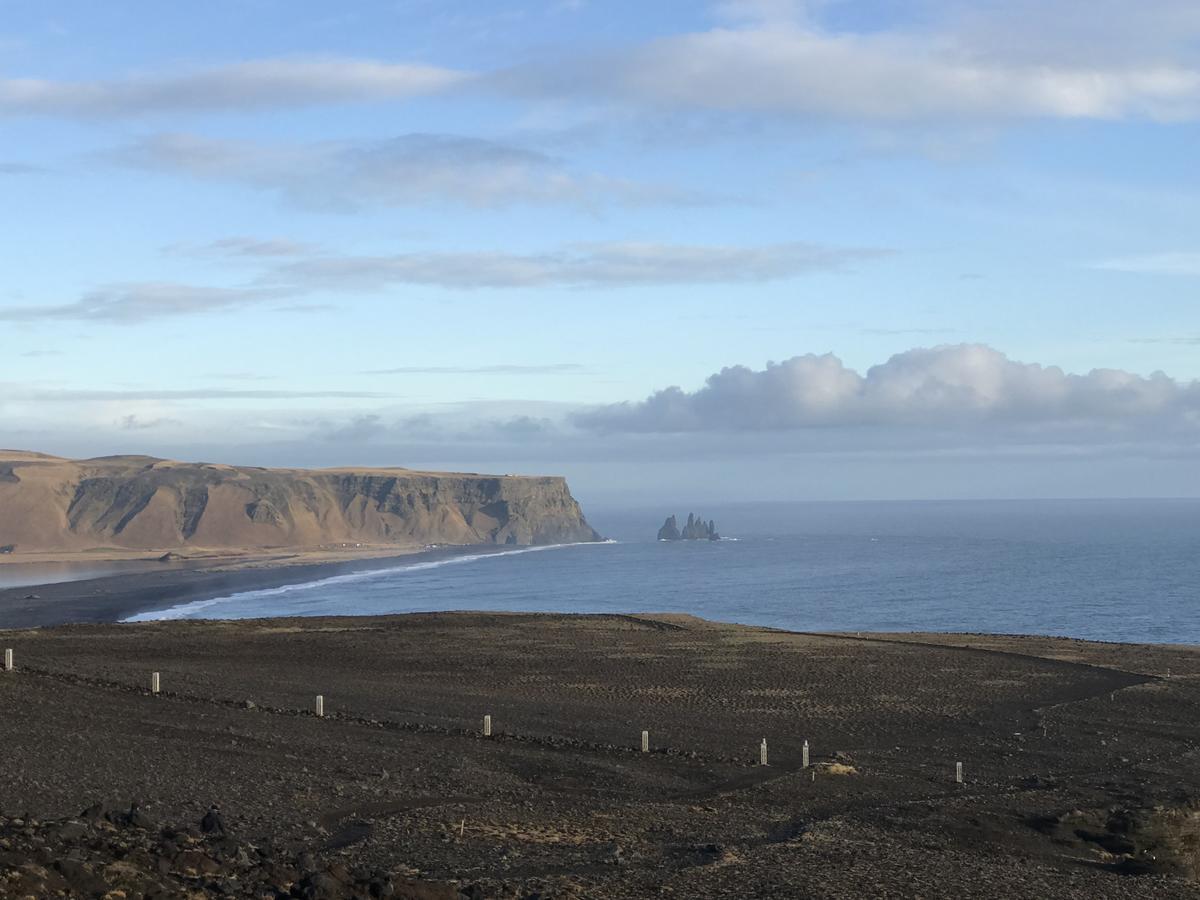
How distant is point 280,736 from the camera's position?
31.5 m

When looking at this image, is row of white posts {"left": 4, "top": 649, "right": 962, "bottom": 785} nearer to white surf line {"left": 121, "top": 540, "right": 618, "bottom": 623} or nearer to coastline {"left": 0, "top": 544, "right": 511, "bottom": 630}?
coastline {"left": 0, "top": 544, "right": 511, "bottom": 630}

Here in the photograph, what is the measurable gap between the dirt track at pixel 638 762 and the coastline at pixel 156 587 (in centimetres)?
3265

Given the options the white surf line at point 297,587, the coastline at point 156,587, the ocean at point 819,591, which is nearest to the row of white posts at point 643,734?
the coastline at point 156,587

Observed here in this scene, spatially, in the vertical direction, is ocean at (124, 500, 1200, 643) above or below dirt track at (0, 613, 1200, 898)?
below

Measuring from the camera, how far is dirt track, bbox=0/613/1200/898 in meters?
21.6

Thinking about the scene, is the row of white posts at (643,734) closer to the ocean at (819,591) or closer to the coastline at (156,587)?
the coastline at (156,587)

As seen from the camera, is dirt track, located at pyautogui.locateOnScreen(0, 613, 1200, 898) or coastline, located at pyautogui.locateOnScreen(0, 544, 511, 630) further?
coastline, located at pyautogui.locateOnScreen(0, 544, 511, 630)

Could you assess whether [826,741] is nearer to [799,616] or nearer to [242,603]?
[799,616]

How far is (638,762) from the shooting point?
31141 millimetres

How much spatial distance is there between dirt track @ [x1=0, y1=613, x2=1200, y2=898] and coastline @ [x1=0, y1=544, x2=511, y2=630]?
107 feet

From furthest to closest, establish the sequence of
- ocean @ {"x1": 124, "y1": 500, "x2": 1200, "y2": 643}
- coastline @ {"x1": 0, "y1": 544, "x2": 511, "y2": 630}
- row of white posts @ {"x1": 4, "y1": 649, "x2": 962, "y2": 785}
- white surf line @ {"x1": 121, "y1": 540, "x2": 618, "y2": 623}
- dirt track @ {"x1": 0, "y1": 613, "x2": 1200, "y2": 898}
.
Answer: ocean @ {"x1": 124, "y1": 500, "x2": 1200, "y2": 643} < white surf line @ {"x1": 121, "y1": 540, "x2": 618, "y2": 623} < coastline @ {"x1": 0, "y1": 544, "x2": 511, "y2": 630} < row of white posts @ {"x1": 4, "y1": 649, "x2": 962, "y2": 785} < dirt track @ {"x1": 0, "y1": 613, "x2": 1200, "y2": 898}

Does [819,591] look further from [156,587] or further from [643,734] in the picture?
[643,734]

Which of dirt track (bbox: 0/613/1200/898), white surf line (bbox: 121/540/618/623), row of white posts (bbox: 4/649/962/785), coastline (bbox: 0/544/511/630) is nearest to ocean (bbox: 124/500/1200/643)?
white surf line (bbox: 121/540/618/623)

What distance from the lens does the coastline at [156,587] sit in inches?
3413
